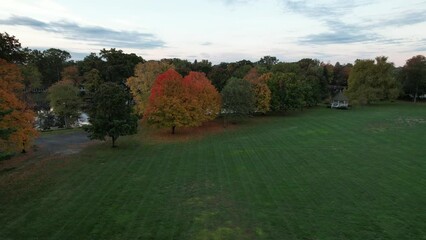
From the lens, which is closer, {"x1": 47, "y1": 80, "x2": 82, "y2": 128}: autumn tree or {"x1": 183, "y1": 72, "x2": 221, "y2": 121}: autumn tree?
{"x1": 183, "y1": 72, "x2": 221, "y2": 121}: autumn tree

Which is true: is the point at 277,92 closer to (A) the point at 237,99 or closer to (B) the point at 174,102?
(A) the point at 237,99

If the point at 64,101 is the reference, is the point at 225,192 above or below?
below

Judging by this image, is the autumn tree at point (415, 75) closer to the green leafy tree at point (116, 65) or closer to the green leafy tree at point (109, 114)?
the green leafy tree at point (116, 65)

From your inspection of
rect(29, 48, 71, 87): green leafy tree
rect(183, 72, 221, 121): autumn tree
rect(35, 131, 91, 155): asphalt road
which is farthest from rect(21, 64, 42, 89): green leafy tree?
rect(29, 48, 71, 87): green leafy tree

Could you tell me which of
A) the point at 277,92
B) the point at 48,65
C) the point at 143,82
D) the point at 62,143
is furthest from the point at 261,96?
the point at 48,65

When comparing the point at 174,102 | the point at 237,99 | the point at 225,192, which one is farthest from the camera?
the point at 237,99

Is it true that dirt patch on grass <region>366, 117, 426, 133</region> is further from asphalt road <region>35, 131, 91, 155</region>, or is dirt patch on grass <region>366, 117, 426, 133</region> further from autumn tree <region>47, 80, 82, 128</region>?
autumn tree <region>47, 80, 82, 128</region>

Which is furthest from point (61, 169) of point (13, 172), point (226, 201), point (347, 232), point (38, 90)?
point (38, 90)
